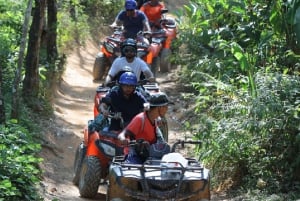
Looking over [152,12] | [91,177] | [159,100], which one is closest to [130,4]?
[152,12]

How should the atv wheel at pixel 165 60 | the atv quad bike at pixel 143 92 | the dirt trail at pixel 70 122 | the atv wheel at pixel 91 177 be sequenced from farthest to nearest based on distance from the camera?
the atv wheel at pixel 165 60, the atv quad bike at pixel 143 92, the dirt trail at pixel 70 122, the atv wheel at pixel 91 177

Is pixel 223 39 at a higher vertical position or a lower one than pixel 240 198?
higher

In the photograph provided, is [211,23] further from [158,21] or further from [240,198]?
[240,198]

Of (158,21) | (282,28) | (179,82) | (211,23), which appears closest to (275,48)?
(282,28)

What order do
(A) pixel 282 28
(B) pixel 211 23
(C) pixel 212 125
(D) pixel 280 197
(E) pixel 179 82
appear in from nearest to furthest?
(D) pixel 280 197
(C) pixel 212 125
(A) pixel 282 28
(B) pixel 211 23
(E) pixel 179 82

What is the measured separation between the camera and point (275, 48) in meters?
11.0

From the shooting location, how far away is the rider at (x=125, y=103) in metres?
9.09

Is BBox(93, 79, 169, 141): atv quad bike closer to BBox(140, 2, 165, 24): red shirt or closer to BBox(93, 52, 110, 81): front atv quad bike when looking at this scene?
BBox(93, 52, 110, 81): front atv quad bike

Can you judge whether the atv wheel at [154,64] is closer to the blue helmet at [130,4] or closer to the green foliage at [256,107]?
the blue helmet at [130,4]

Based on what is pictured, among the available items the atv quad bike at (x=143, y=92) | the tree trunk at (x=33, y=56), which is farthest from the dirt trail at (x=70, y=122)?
the atv quad bike at (x=143, y=92)

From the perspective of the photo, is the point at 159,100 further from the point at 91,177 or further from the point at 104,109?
the point at 104,109

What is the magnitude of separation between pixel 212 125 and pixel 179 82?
6.14m

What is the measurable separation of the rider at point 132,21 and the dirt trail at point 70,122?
1.39 m

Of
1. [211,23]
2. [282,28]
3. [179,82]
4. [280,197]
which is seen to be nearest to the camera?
[280,197]
